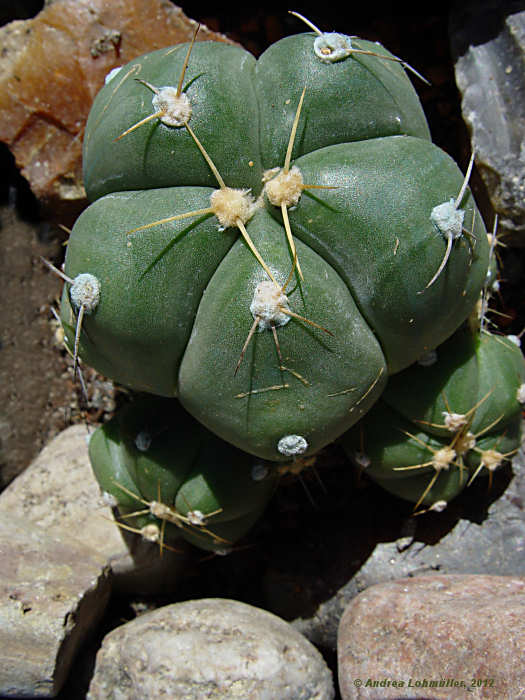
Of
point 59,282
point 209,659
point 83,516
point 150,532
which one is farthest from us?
point 59,282

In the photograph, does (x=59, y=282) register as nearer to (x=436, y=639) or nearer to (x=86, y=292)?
(x=86, y=292)

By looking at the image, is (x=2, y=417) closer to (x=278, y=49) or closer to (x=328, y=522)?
(x=328, y=522)

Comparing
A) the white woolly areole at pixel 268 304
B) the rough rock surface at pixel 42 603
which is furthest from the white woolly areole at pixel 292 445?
the rough rock surface at pixel 42 603

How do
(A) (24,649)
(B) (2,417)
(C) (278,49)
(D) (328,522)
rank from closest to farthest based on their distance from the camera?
(C) (278,49) → (A) (24,649) → (D) (328,522) → (B) (2,417)

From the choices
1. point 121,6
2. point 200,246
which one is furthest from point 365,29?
point 200,246

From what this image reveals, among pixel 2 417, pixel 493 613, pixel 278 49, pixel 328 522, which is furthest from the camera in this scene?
pixel 2 417

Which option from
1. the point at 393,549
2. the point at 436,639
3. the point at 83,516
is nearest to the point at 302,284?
the point at 436,639

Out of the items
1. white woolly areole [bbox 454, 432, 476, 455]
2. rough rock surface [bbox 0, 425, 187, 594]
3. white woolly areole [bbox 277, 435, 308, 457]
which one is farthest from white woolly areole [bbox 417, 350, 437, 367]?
rough rock surface [bbox 0, 425, 187, 594]
